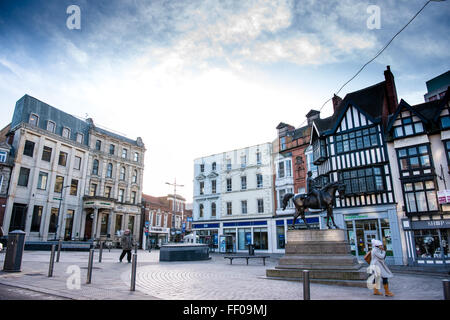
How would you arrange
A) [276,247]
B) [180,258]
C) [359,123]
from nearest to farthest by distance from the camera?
[180,258], [359,123], [276,247]

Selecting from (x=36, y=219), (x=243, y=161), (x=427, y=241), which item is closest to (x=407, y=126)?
(x=427, y=241)

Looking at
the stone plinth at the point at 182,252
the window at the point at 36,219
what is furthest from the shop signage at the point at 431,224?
the window at the point at 36,219

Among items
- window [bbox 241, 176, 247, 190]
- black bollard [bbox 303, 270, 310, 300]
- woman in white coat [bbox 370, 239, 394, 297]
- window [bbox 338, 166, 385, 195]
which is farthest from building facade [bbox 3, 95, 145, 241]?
black bollard [bbox 303, 270, 310, 300]

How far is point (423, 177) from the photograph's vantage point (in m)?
20.4

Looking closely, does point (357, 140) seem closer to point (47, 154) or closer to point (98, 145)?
point (47, 154)

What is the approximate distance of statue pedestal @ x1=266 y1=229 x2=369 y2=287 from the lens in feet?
30.1

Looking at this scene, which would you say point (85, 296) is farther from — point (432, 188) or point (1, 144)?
point (1, 144)

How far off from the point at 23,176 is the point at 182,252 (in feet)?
80.7

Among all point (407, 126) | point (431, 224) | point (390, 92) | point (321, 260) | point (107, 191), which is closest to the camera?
point (321, 260)

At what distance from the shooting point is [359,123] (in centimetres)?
2466

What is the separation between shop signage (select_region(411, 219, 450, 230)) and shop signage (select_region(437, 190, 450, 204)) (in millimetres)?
1337

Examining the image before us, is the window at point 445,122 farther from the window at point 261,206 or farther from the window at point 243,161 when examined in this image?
the window at point 243,161
